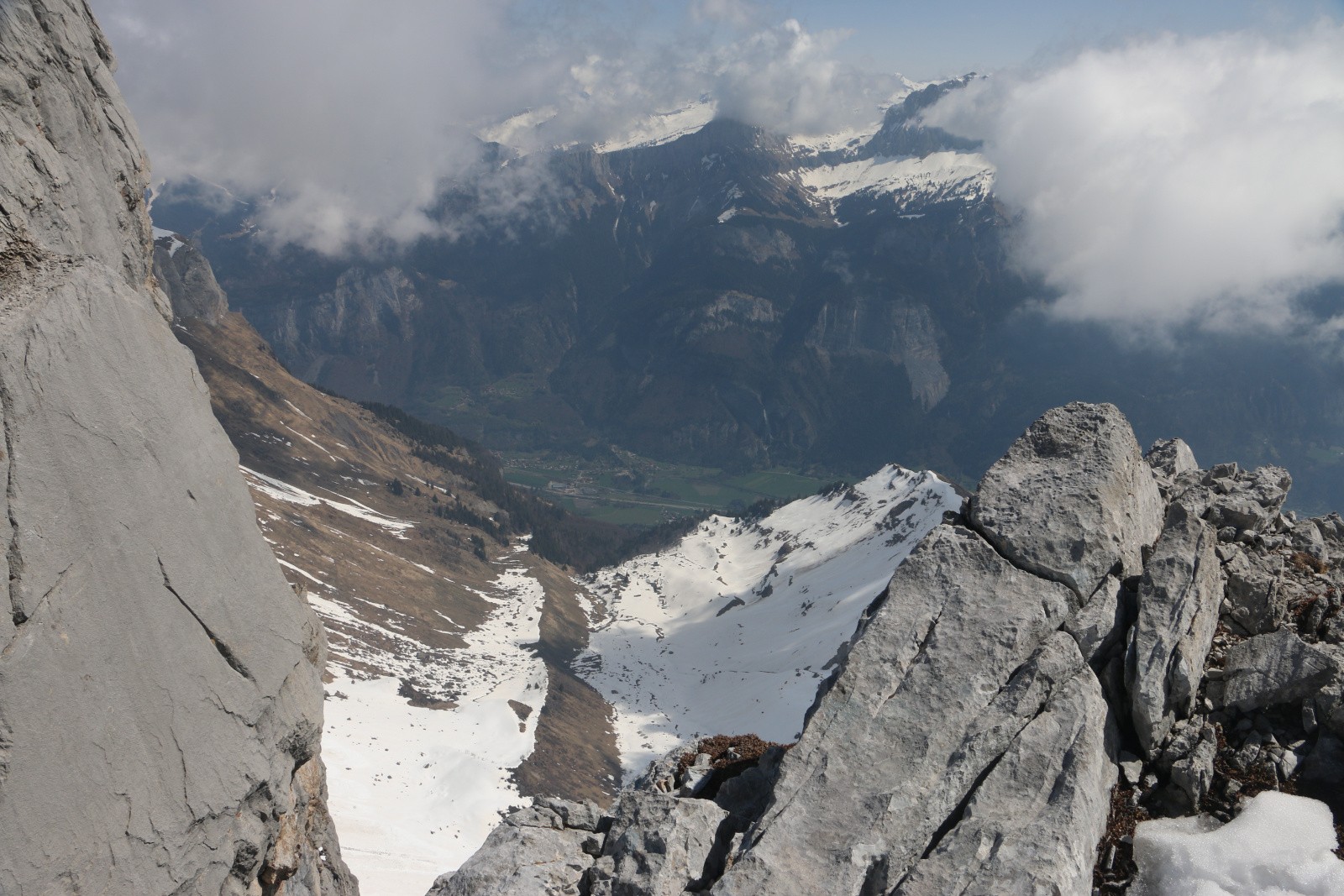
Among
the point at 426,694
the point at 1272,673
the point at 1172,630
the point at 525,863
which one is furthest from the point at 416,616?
the point at 1272,673

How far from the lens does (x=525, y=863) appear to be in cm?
1967

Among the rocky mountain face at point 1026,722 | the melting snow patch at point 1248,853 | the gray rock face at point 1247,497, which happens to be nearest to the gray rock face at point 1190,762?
the rocky mountain face at point 1026,722

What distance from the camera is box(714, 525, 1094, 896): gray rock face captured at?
53.1 ft

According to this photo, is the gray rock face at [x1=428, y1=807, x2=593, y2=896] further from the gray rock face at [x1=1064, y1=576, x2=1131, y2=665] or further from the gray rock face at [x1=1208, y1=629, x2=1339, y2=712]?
the gray rock face at [x1=1208, y1=629, x2=1339, y2=712]

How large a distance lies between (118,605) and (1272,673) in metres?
22.8

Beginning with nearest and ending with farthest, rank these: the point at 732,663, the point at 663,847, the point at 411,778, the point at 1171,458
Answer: the point at 663,847
the point at 1171,458
the point at 411,778
the point at 732,663

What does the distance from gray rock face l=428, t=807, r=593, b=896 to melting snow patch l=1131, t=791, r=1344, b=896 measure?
1146cm

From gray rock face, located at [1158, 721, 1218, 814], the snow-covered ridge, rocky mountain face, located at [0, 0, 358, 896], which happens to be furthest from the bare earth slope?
gray rock face, located at [1158, 721, 1218, 814]

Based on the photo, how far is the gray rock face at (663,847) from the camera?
696 inches

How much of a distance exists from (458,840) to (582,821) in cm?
6019

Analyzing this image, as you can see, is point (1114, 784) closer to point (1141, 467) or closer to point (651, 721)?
A: point (1141, 467)

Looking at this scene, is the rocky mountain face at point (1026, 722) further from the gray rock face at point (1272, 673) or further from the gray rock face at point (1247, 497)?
the gray rock face at point (1247, 497)

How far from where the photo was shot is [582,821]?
21.9 m

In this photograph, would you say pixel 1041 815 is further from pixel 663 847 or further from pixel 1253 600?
pixel 1253 600
